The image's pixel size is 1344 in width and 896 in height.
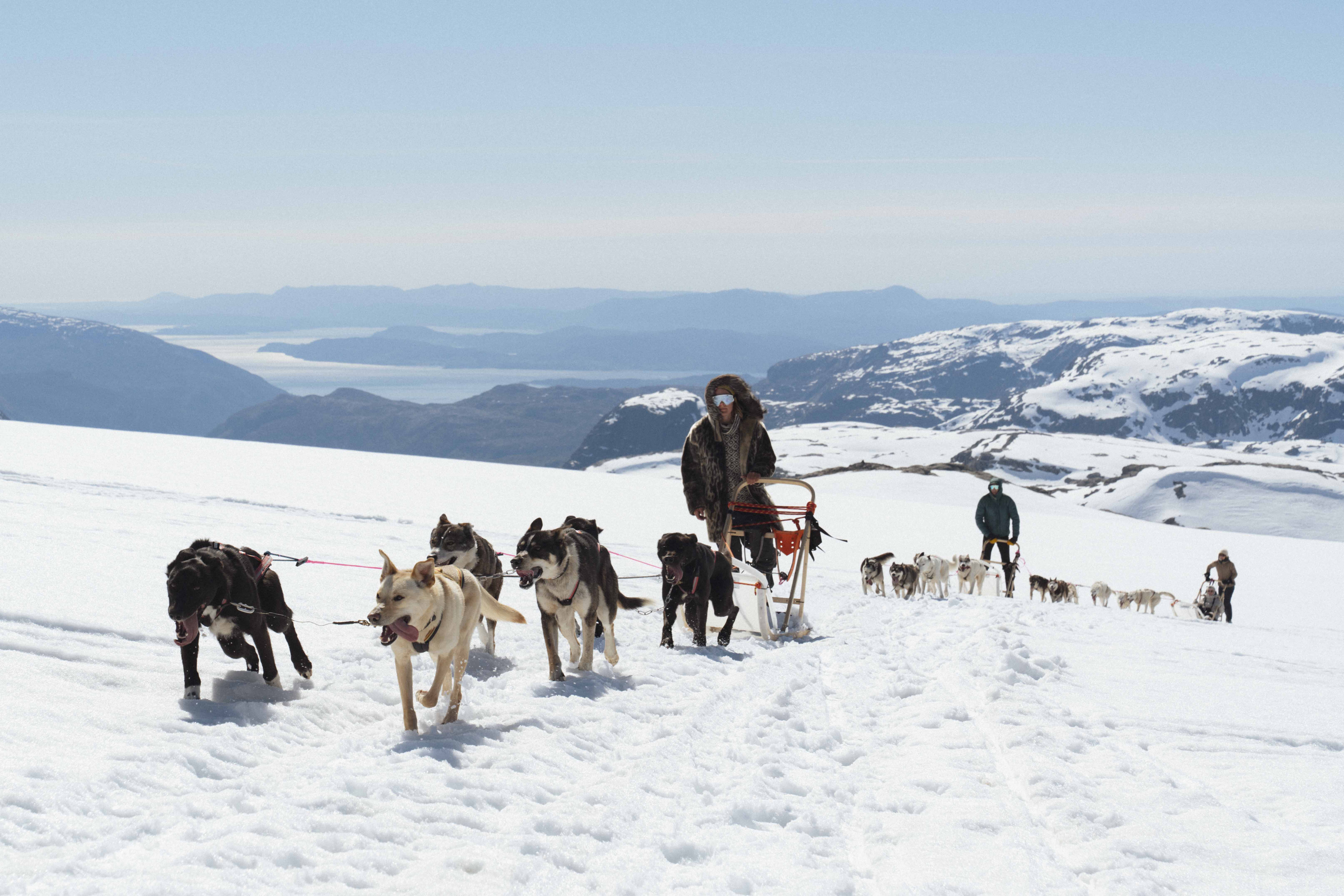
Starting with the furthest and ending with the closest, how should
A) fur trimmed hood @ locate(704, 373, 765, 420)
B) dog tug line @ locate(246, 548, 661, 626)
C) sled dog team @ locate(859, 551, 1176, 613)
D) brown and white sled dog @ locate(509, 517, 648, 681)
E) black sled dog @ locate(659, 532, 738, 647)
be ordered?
sled dog team @ locate(859, 551, 1176, 613) → fur trimmed hood @ locate(704, 373, 765, 420) → black sled dog @ locate(659, 532, 738, 647) → brown and white sled dog @ locate(509, 517, 648, 681) → dog tug line @ locate(246, 548, 661, 626)

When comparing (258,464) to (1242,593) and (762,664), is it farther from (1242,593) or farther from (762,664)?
(1242,593)

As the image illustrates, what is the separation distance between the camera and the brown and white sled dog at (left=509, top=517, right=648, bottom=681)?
6.29m

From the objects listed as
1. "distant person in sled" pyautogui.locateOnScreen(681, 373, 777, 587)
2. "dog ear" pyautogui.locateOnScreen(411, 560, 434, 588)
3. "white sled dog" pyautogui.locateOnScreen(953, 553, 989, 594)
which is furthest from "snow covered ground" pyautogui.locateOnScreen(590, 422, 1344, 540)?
"dog ear" pyautogui.locateOnScreen(411, 560, 434, 588)

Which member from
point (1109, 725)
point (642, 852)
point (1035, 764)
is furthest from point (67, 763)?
point (1109, 725)

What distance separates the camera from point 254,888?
313 cm

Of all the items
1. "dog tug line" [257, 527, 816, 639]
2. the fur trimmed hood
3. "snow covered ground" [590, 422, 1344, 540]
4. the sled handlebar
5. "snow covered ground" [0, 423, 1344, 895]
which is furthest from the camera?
"snow covered ground" [590, 422, 1344, 540]

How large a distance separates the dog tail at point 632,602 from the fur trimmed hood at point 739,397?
2.18 meters

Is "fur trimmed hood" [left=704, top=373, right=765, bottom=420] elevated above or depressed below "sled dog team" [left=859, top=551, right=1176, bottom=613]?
above

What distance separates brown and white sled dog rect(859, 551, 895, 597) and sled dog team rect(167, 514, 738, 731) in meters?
6.14

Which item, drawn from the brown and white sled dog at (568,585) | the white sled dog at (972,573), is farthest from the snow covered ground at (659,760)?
the white sled dog at (972,573)

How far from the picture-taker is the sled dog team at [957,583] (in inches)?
531

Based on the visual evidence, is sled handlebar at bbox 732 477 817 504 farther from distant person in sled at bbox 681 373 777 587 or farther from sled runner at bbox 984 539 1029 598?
sled runner at bbox 984 539 1029 598

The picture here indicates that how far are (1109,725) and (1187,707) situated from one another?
102 cm

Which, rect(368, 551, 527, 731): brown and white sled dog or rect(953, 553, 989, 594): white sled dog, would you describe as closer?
rect(368, 551, 527, 731): brown and white sled dog
